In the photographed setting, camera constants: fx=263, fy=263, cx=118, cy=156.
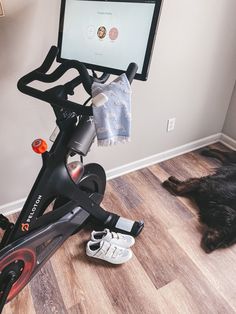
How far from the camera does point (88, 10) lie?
1.11m

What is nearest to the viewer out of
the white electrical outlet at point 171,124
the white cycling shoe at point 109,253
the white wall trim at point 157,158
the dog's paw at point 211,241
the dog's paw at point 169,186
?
the white cycling shoe at point 109,253

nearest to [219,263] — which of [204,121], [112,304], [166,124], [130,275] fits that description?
[130,275]

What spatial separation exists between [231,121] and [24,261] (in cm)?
213

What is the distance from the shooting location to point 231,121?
2.48m

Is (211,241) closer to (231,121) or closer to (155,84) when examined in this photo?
(155,84)

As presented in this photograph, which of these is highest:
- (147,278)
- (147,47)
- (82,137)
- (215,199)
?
(147,47)

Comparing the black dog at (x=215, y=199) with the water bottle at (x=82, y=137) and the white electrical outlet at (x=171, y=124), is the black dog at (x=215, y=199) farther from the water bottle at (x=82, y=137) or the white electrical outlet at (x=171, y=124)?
the water bottle at (x=82, y=137)

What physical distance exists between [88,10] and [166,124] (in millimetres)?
1188

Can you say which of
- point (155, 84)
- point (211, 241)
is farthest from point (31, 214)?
point (155, 84)

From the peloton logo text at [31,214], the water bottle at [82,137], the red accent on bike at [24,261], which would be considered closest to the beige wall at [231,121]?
the water bottle at [82,137]

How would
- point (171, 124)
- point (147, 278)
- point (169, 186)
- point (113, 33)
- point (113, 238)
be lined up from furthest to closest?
point (171, 124) → point (169, 186) → point (113, 238) → point (147, 278) → point (113, 33)

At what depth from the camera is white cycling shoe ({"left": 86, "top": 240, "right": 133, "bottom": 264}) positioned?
1.45 metres

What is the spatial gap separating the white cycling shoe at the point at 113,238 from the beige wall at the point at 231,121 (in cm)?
154

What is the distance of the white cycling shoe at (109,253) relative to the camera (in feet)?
4.76
